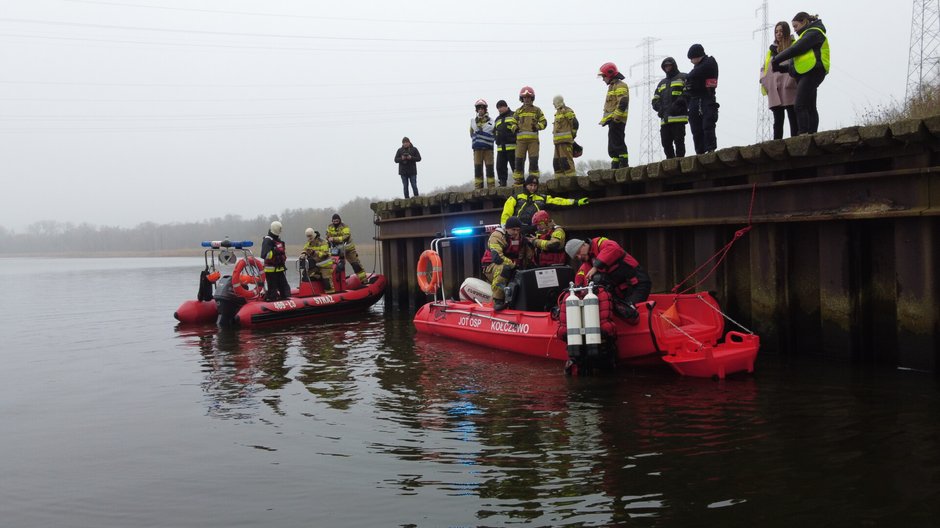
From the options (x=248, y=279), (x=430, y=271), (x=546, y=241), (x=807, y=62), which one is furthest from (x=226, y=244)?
(x=807, y=62)

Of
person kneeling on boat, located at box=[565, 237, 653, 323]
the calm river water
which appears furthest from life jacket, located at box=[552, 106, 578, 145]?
person kneeling on boat, located at box=[565, 237, 653, 323]

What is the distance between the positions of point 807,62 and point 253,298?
36.4ft

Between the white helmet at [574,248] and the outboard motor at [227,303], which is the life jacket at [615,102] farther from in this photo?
the outboard motor at [227,303]

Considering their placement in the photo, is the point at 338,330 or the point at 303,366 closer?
the point at 303,366

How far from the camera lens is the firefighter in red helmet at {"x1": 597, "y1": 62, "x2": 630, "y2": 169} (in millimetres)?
12242

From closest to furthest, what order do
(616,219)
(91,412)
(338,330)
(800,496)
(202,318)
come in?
(800,496)
(91,412)
(616,219)
(338,330)
(202,318)

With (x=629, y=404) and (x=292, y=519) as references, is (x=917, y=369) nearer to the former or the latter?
(x=629, y=404)

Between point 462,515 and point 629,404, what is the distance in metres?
3.02

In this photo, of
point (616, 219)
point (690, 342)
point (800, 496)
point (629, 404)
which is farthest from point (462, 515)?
point (616, 219)

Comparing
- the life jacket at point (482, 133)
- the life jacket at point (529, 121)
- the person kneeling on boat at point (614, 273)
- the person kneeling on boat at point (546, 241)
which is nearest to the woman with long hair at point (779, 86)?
the person kneeling on boat at point (614, 273)

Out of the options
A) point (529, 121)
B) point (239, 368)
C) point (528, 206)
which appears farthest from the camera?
point (529, 121)

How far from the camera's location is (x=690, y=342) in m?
8.32

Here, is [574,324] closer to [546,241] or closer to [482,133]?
[546,241]

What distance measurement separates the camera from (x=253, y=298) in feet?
51.9
